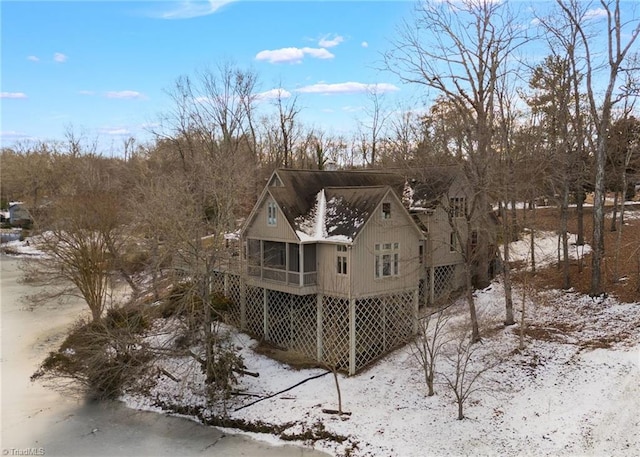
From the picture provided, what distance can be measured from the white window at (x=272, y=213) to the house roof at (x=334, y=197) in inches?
21.0

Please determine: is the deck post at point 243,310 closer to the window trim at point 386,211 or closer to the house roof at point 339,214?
the house roof at point 339,214

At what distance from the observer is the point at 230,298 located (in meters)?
24.5

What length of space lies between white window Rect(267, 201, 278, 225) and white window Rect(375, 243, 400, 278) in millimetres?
4516

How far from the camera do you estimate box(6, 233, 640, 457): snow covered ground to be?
46.3ft

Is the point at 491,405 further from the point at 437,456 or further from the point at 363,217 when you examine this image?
the point at 363,217

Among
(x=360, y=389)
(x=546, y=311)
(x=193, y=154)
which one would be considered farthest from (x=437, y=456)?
(x=193, y=154)

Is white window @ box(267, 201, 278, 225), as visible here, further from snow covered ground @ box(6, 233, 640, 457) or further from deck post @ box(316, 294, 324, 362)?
snow covered ground @ box(6, 233, 640, 457)

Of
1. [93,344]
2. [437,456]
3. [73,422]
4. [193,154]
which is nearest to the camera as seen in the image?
[437,456]

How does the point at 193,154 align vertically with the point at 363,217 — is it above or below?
above

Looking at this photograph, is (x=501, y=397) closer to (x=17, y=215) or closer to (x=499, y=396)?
(x=499, y=396)

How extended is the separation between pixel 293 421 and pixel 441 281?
39.4 feet

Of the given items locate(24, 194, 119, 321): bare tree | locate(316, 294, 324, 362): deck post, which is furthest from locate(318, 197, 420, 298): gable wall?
locate(24, 194, 119, 321): bare tree

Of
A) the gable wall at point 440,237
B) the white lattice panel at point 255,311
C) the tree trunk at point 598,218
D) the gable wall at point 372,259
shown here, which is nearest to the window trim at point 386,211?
the gable wall at point 372,259

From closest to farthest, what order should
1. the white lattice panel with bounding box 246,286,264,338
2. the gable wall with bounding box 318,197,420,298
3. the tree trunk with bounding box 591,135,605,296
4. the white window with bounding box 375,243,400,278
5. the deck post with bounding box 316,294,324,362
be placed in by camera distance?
the gable wall with bounding box 318,197,420,298
the white window with bounding box 375,243,400,278
the tree trunk with bounding box 591,135,605,296
the deck post with bounding box 316,294,324,362
the white lattice panel with bounding box 246,286,264,338
